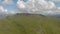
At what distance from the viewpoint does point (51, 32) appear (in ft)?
9.89

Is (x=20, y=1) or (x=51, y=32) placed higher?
(x=20, y=1)

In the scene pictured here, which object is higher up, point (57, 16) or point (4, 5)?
point (4, 5)

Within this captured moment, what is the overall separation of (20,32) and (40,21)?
491 mm

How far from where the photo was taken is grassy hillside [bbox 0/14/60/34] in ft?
9.86

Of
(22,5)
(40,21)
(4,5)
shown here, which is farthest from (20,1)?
(40,21)

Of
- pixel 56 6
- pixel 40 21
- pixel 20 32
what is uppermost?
pixel 56 6

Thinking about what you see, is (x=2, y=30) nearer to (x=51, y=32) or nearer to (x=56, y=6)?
(x=51, y=32)

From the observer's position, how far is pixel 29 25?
3016 mm

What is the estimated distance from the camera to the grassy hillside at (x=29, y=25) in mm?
3004

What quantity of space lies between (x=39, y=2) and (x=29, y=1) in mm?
222

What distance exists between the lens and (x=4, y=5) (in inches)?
120

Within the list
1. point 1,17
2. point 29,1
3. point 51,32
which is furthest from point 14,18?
point 51,32

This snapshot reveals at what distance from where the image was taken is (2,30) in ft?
9.86

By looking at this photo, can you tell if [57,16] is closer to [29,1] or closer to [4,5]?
[29,1]
